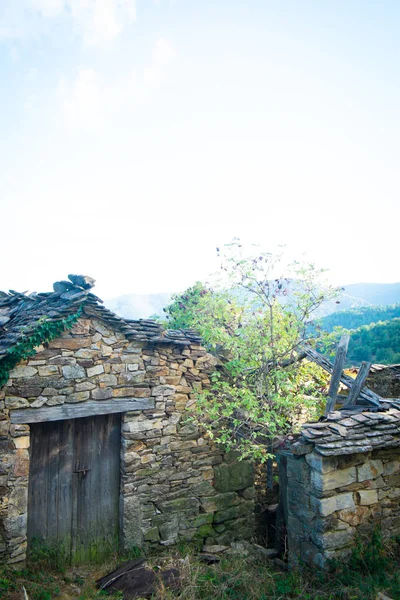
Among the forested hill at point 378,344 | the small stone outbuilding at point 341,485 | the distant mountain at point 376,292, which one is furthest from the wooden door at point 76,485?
the distant mountain at point 376,292

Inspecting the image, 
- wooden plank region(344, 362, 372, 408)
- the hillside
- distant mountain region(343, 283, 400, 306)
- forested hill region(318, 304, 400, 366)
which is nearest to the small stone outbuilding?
wooden plank region(344, 362, 372, 408)

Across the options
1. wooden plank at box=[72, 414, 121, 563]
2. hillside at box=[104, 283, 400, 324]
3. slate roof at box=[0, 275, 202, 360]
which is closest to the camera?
slate roof at box=[0, 275, 202, 360]

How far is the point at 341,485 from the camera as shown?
5.20 metres

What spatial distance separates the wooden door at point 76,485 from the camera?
561 centimetres

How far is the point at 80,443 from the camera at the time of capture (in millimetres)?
5961

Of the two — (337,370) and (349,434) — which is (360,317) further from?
(349,434)

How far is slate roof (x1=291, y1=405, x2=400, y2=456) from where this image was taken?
5.05m

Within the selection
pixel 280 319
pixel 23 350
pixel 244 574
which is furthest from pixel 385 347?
pixel 23 350

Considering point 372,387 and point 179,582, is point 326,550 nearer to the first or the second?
point 179,582

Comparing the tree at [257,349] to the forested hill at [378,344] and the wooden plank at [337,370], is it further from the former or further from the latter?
the forested hill at [378,344]

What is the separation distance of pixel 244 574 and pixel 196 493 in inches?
64.2

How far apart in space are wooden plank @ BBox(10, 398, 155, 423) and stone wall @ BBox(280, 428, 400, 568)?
233 centimetres

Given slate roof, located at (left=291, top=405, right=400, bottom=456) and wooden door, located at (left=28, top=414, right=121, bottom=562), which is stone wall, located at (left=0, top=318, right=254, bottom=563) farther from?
slate roof, located at (left=291, top=405, right=400, bottom=456)

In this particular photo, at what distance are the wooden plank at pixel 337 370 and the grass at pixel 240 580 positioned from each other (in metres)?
2.15
